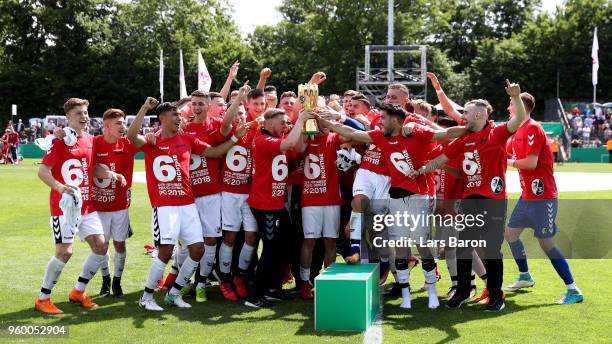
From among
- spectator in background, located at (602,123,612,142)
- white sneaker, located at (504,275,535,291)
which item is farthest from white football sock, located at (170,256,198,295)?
spectator in background, located at (602,123,612,142)

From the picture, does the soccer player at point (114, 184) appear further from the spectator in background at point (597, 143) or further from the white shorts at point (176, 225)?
the spectator in background at point (597, 143)

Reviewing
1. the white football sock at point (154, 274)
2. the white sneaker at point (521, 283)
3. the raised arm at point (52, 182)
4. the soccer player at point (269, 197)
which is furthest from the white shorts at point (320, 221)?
the raised arm at point (52, 182)

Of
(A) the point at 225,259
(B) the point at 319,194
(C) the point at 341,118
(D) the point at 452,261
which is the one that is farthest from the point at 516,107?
(A) the point at 225,259

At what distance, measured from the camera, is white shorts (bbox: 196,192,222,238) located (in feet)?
28.8

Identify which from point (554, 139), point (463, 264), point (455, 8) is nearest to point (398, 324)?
point (463, 264)

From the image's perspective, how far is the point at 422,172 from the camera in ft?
26.9

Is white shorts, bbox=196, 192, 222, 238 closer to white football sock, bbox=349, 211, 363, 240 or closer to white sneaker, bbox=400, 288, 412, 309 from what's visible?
white football sock, bbox=349, 211, 363, 240

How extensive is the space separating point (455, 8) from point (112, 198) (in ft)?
226

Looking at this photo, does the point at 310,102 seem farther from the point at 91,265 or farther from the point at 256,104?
the point at 91,265

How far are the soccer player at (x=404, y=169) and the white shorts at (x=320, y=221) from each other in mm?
669

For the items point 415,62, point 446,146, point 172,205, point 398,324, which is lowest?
point 398,324

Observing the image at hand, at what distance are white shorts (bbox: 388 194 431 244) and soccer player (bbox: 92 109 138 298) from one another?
309cm

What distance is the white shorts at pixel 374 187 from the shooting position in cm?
846

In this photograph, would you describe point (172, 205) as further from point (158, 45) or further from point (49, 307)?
point (158, 45)
